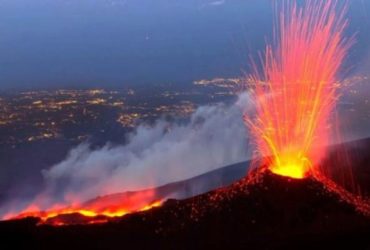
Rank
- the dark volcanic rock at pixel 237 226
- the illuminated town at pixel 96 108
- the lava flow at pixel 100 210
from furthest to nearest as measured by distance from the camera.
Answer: the illuminated town at pixel 96 108, the lava flow at pixel 100 210, the dark volcanic rock at pixel 237 226

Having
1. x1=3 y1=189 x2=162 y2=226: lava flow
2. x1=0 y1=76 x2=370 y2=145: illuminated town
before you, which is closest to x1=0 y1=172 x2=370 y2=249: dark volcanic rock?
x1=3 y1=189 x2=162 y2=226: lava flow

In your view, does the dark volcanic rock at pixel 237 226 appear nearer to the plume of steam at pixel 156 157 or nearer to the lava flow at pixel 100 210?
the lava flow at pixel 100 210

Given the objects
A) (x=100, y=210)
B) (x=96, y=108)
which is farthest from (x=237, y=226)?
(x=96, y=108)

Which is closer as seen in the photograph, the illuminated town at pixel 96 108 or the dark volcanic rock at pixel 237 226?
the dark volcanic rock at pixel 237 226

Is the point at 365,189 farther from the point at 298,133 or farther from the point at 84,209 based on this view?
the point at 84,209

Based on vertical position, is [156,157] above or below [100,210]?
above

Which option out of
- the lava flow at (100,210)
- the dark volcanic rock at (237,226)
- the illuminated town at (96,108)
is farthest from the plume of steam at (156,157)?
the dark volcanic rock at (237,226)

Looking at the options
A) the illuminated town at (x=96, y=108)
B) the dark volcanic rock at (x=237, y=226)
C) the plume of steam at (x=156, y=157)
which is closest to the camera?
the dark volcanic rock at (x=237, y=226)

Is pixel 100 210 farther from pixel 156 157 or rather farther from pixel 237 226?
pixel 156 157

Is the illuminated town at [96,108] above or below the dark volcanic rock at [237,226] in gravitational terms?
above
